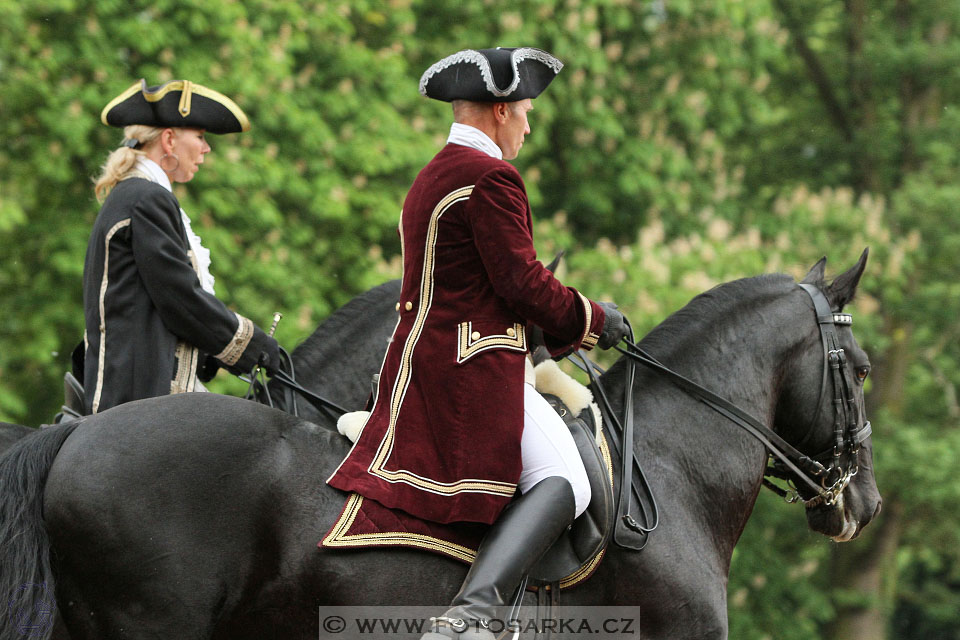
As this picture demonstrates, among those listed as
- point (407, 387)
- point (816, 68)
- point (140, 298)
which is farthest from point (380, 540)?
point (816, 68)

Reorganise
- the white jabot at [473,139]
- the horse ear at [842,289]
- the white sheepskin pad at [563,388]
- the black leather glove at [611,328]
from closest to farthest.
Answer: the white jabot at [473,139] < the black leather glove at [611,328] < the white sheepskin pad at [563,388] < the horse ear at [842,289]

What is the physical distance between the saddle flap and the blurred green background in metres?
4.60

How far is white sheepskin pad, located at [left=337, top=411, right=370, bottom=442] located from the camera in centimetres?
393

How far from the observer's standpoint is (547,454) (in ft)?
12.5

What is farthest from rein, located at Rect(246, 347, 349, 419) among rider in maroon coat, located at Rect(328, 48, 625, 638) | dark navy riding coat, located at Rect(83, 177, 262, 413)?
rider in maroon coat, located at Rect(328, 48, 625, 638)

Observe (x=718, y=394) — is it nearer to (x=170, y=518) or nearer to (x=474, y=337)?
(x=474, y=337)

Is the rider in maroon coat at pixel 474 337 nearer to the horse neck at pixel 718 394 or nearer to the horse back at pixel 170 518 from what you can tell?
the horse back at pixel 170 518

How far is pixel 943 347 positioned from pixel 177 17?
8.75 m

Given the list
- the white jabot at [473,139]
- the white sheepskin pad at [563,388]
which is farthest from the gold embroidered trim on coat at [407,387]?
the white sheepskin pad at [563,388]

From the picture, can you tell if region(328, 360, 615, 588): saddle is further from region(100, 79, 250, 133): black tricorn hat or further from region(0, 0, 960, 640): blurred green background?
region(0, 0, 960, 640): blurred green background

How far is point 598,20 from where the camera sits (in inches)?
511

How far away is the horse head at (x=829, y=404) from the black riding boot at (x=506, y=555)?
4.25 feet

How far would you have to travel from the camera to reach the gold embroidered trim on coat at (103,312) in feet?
15.0

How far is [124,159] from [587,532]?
258cm
